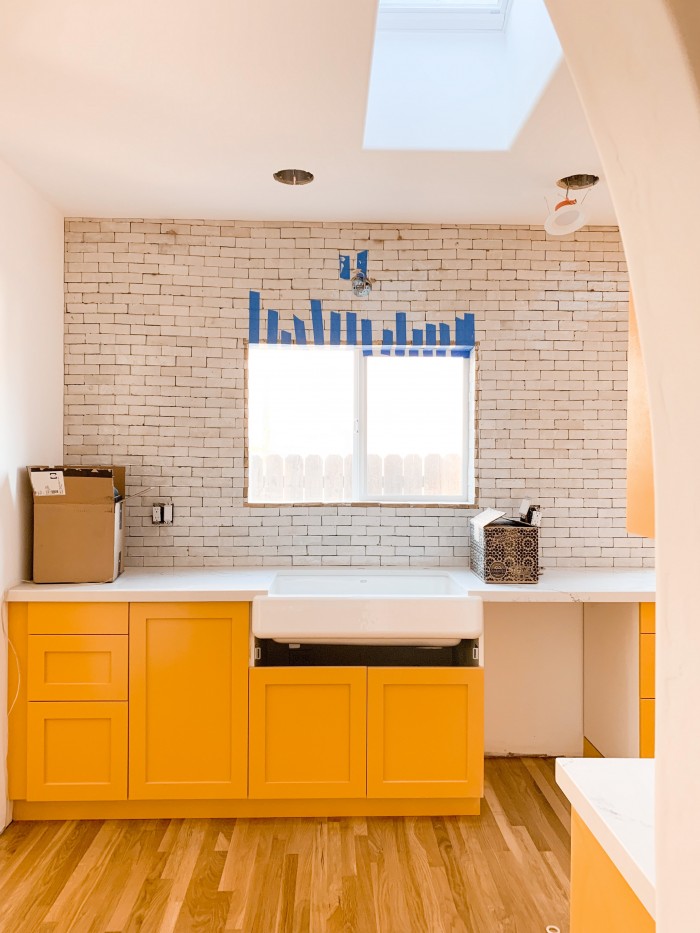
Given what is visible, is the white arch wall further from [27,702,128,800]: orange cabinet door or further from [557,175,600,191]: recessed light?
[27,702,128,800]: orange cabinet door

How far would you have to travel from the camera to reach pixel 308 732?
2.85 m

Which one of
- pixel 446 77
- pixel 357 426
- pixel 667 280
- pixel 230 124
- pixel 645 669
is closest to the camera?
pixel 667 280

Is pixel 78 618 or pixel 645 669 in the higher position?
pixel 78 618

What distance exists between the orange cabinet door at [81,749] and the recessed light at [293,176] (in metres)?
2.17

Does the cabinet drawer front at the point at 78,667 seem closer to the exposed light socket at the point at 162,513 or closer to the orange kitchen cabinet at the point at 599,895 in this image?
the exposed light socket at the point at 162,513

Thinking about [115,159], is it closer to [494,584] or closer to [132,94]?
[132,94]

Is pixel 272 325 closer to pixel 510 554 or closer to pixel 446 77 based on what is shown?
pixel 446 77

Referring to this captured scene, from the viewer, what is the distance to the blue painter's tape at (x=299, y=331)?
137 inches

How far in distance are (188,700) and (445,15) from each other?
8.79 feet

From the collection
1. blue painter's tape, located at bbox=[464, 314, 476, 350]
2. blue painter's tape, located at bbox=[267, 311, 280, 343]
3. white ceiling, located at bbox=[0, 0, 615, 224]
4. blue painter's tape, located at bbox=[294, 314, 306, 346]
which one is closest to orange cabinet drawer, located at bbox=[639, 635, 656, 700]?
blue painter's tape, located at bbox=[464, 314, 476, 350]

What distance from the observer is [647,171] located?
66 cm

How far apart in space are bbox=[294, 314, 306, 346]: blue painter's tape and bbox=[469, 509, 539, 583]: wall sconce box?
4.03ft

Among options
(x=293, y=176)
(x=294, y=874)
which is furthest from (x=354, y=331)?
(x=294, y=874)

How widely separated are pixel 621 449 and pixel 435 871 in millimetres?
2081
